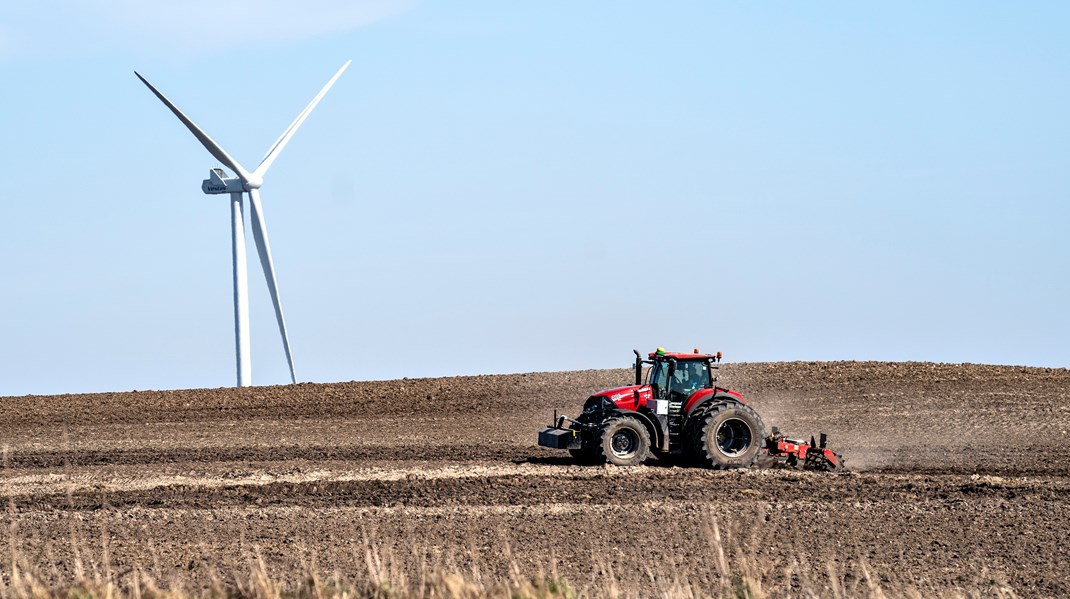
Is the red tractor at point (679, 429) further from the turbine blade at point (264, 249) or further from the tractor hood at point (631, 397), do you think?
the turbine blade at point (264, 249)

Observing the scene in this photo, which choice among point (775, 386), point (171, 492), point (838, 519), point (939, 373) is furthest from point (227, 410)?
point (838, 519)

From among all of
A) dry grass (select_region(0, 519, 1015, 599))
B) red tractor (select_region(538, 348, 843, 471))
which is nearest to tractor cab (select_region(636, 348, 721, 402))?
red tractor (select_region(538, 348, 843, 471))

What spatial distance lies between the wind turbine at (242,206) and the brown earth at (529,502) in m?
4.67

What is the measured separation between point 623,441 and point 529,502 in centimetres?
359

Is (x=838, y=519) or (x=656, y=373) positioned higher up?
(x=656, y=373)

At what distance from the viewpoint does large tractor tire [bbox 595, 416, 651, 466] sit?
20406mm

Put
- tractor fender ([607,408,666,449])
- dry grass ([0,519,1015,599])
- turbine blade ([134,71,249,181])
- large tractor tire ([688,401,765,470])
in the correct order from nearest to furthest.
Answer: dry grass ([0,519,1015,599]), large tractor tire ([688,401,765,470]), tractor fender ([607,408,666,449]), turbine blade ([134,71,249,181])

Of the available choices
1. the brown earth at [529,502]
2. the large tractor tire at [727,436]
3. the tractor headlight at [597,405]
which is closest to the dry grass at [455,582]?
the brown earth at [529,502]

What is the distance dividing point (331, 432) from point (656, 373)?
42.2 ft

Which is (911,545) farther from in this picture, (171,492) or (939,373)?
(939,373)

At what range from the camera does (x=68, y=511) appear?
1725cm

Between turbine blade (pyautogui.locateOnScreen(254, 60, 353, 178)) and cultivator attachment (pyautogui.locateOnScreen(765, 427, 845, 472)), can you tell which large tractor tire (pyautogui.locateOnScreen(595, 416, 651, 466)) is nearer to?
cultivator attachment (pyautogui.locateOnScreen(765, 427, 845, 472))

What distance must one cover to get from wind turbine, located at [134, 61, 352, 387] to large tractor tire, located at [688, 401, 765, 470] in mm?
20220

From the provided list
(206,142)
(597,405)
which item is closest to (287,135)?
(206,142)
